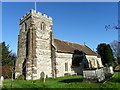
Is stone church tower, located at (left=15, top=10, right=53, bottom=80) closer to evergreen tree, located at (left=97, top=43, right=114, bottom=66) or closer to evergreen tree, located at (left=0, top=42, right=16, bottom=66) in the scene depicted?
evergreen tree, located at (left=0, top=42, right=16, bottom=66)

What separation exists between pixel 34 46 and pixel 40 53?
170 centimetres

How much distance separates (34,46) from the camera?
2064cm

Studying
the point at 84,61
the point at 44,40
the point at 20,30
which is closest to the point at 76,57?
the point at 84,61

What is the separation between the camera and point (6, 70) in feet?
73.4

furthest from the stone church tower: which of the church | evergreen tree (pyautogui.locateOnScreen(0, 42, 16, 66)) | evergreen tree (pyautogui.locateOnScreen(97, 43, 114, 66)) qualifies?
evergreen tree (pyautogui.locateOnScreen(97, 43, 114, 66))

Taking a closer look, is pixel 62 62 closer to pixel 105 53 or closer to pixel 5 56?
pixel 5 56

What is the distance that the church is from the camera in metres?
20.3

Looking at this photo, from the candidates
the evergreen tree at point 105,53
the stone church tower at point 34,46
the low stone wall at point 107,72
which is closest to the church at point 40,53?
the stone church tower at point 34,46

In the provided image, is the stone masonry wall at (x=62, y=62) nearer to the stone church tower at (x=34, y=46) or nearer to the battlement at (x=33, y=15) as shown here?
the stone church tower at (x=34, y=46)

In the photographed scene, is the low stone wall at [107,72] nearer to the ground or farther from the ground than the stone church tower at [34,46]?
nearer to the ground

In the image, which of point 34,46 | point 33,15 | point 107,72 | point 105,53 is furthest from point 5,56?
point 105,53

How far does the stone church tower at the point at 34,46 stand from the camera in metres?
20.1

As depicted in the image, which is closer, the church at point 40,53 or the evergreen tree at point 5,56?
the church at point 40,53

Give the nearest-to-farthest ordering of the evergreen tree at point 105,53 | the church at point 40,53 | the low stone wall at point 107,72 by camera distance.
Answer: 1. the low stone wall at point 107,72
2. the church at point 40,53
3. the evergreen tree at point 105,53
